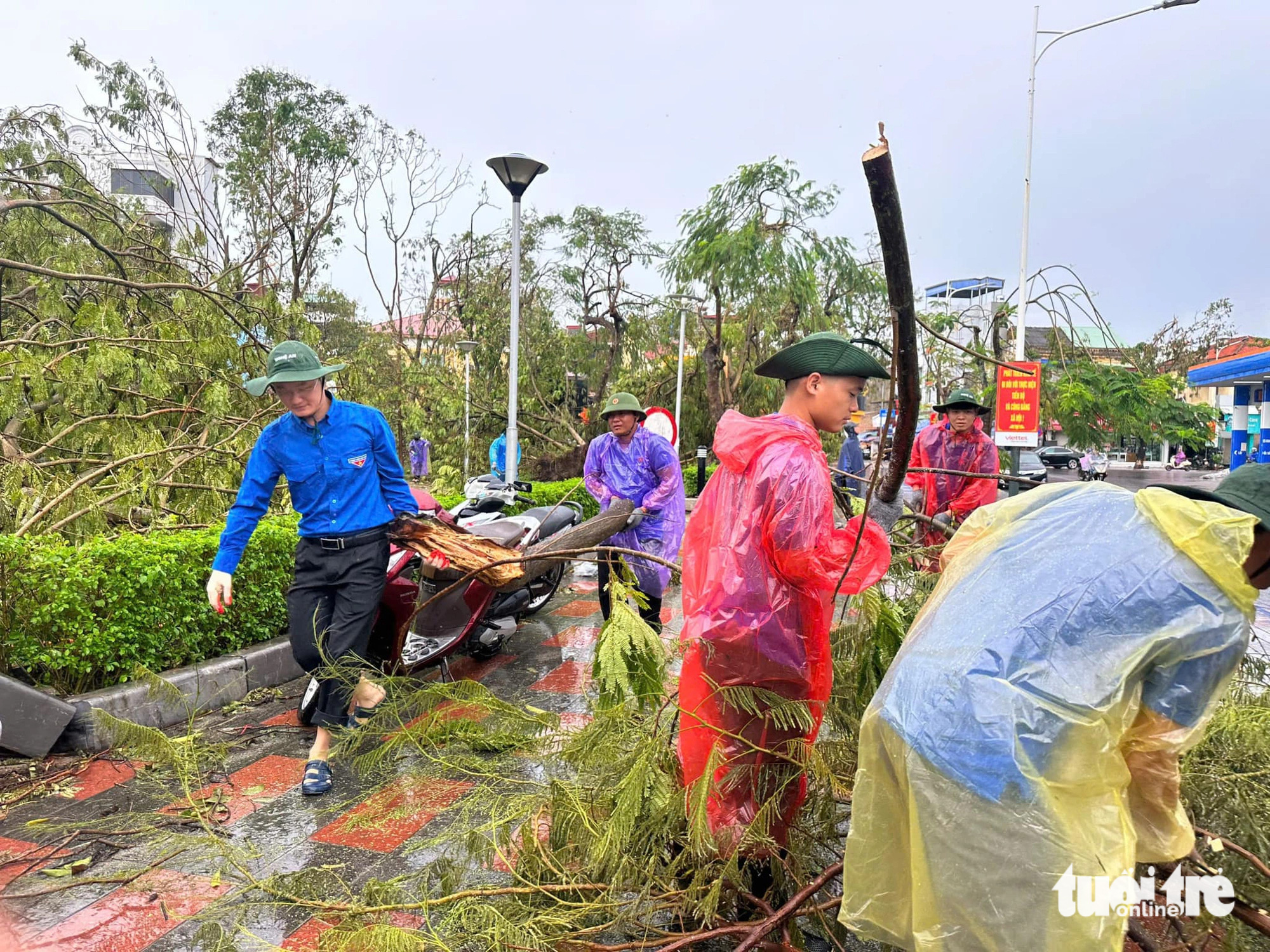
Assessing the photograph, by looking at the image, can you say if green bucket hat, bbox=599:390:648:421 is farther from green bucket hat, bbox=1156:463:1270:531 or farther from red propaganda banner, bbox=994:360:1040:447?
red propaganda banner, bbox=994:360:1040:447

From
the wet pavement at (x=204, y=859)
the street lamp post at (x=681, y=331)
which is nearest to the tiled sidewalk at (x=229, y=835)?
the wet pavement at (x=204, y=859)

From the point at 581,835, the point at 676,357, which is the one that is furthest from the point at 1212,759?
the point at 676,357

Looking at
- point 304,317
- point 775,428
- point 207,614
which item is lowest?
point 207,614

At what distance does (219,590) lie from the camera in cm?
320

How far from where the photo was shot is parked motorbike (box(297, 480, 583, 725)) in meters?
4.00

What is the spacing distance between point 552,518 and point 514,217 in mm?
3098

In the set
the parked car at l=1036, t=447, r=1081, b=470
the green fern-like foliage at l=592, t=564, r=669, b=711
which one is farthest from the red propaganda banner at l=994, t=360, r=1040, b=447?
the parked car at l=1036, t=447, r=1081, b=470

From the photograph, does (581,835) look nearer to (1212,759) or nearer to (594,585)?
(1212,759)

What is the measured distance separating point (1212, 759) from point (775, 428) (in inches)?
53.7

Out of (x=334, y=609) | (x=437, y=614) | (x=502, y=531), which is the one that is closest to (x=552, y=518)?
(x=502, y=531)

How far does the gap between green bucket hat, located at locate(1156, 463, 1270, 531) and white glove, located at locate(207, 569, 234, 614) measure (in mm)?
3169

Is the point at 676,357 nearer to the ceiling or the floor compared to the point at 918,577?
nearer to the ceiling

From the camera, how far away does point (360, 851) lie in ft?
8.96

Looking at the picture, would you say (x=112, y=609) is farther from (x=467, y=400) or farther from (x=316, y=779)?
(x=467, y=400)
